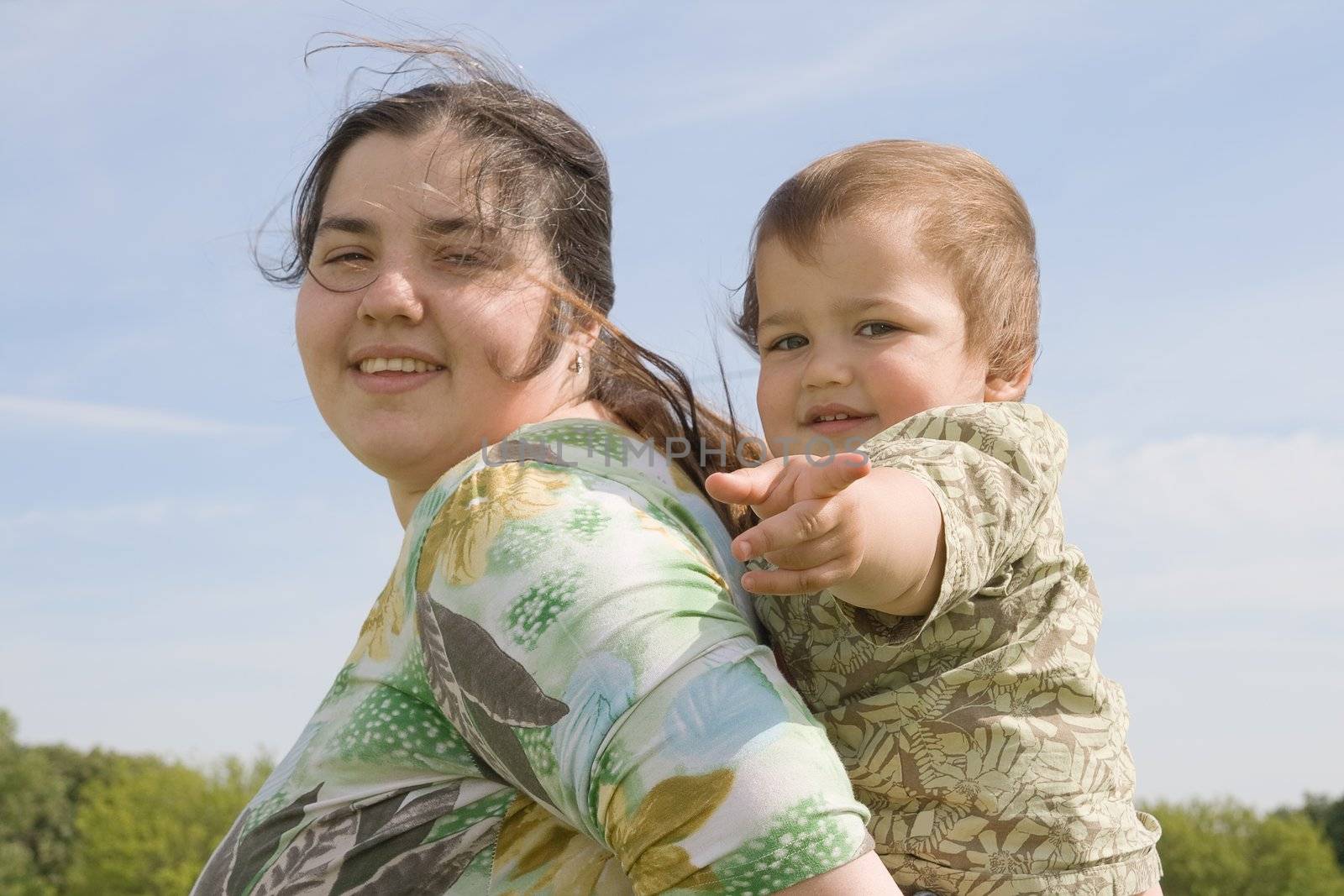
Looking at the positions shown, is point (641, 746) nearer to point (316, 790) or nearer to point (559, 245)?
point (316, 790)

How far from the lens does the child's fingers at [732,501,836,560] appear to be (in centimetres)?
176

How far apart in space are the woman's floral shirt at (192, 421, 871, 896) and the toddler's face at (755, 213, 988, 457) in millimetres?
528

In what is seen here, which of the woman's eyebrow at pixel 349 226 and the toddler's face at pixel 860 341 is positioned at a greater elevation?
the woman's eyebrow at pixel 349 226

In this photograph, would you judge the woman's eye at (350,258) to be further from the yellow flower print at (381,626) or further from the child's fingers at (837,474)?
the child's fingers at (837,474)

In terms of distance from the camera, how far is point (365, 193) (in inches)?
116

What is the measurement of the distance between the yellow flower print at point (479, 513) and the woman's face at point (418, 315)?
639 millimetres

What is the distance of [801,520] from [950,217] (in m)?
1.43

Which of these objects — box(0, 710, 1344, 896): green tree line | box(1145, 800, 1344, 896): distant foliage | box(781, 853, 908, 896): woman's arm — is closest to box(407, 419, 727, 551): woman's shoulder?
box(781, 853, 908, 896): woman's arm

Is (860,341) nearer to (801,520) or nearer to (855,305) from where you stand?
(855,305)

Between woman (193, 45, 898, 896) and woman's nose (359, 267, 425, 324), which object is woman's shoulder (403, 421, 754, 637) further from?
woman's nose (359, 267, 425, 324)

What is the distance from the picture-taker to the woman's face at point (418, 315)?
9.36ft

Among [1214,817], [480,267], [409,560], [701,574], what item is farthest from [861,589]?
[1214,817]

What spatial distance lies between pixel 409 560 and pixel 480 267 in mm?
820

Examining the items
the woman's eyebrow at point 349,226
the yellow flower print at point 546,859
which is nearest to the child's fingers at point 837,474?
the yellow flower print at point 546,859
